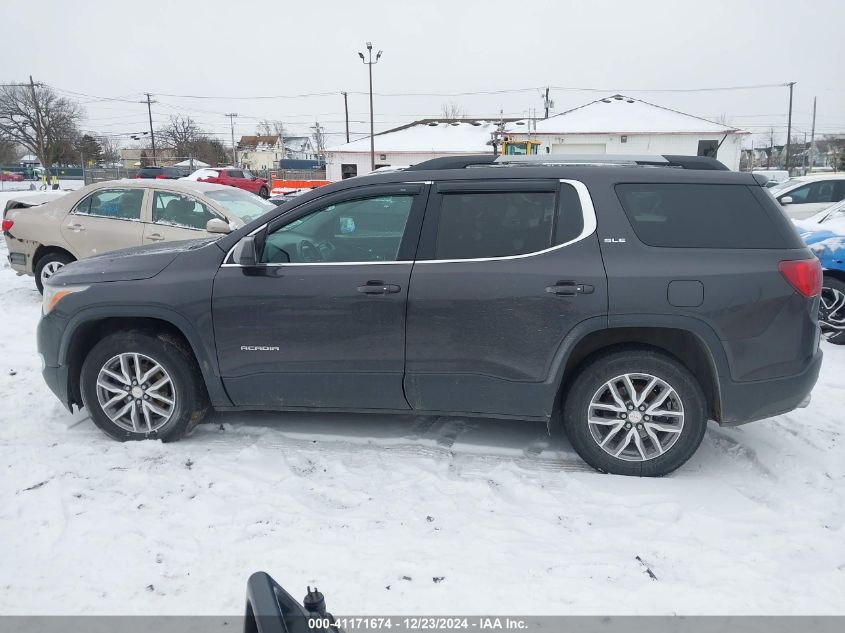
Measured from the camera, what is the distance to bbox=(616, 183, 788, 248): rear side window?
140 inches

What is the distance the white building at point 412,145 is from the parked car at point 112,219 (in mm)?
34481

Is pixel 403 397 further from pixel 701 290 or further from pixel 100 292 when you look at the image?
pixel 100 292

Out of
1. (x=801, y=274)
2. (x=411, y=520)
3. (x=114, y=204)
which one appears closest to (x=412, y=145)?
(x=114, y=204)

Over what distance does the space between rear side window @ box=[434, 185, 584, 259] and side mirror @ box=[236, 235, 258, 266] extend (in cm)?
111

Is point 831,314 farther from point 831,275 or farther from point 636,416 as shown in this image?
point 636,416

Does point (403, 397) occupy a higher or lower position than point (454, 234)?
lower

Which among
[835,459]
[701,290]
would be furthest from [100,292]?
[835,459]

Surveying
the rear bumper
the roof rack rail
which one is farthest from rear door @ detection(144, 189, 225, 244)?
the rear bumper

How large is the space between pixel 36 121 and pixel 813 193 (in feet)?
224

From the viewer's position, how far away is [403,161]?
43.6 m

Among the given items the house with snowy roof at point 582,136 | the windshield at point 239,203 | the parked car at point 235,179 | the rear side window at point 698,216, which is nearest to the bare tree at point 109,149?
the house with snowy roof at point 582,136

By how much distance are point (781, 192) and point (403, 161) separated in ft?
110

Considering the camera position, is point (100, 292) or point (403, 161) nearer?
point (100, 292)

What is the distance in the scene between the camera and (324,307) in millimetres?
3801
